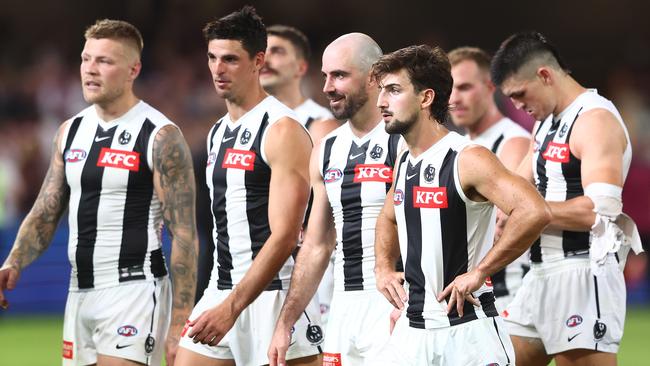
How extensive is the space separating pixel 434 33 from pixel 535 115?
1239 cm

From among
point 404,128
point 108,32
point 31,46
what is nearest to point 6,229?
point 31,46

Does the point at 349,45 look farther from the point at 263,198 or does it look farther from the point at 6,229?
the point at 6,229

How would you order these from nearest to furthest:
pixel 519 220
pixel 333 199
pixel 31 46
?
pixel 519 220 < pixel 333 199 < pixel 31 46

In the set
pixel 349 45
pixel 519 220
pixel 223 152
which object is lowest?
pixel 519 220

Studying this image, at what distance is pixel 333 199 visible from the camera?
646 centimetres

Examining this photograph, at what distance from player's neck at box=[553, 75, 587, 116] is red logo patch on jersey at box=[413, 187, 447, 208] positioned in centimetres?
178

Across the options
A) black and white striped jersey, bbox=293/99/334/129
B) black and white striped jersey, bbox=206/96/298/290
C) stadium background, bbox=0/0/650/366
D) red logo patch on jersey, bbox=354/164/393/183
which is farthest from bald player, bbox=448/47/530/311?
stadium background, bbox=0/0/650/366

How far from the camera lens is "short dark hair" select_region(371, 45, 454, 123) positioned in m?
5.61

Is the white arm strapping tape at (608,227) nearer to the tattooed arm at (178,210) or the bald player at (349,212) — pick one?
the bald player at (349,212)

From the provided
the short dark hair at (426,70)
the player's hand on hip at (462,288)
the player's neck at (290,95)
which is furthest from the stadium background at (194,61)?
the player's hand on hip at (462,288)

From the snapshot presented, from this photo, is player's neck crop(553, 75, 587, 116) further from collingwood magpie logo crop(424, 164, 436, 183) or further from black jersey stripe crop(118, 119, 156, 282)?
black jersey stripe crop(118, 119, 156, 282)

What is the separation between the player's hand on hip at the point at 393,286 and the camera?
5.66 m

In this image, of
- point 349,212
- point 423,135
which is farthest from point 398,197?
point 349,212

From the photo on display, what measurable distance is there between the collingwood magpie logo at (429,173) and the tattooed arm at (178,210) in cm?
182
